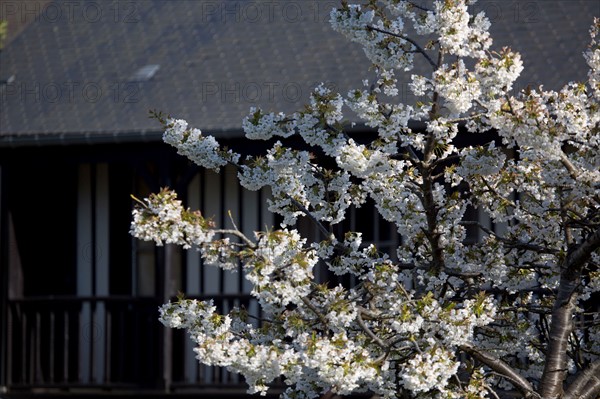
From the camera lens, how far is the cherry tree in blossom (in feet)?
19.9

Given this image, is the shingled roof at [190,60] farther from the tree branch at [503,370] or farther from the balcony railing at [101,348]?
the tree branch at [503,370]

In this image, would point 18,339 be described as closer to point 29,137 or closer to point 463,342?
point 29,137

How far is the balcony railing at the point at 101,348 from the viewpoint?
12406 millimetres

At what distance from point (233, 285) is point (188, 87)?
207 cm

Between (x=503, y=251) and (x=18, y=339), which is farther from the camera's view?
(x=18, y=339)

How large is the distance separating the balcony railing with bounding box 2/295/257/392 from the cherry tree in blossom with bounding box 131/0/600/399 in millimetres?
5336

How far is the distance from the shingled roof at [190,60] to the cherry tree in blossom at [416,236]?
4.86 meters

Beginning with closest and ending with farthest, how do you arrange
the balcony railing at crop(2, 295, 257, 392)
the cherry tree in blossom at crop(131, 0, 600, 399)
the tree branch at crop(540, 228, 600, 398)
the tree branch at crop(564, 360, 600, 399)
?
the cherry tree in blossom at crop(131, 0, 600, 399), the tree branch at crop(540, 228, 600, 398), the tree branch at crop(564, 360, 600, 399), the balcony railing at crop(2, 295, 257, 392)

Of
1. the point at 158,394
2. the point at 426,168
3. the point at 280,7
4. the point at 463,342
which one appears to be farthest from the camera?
the point at 280,7

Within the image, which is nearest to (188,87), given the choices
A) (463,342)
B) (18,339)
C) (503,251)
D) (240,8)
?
(240,8)

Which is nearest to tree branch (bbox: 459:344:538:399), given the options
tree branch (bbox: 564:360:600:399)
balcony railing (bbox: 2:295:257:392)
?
tree branch (bbox: 564:360:600:399)

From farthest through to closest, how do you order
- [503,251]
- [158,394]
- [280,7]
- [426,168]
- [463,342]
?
[280,7] → [158,394] → [503,251] → [426,168] → [463,342]

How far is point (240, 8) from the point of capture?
13.9 metres

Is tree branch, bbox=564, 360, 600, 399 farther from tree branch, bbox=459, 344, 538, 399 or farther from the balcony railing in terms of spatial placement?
the balcony railing
